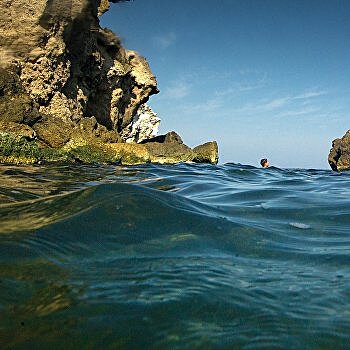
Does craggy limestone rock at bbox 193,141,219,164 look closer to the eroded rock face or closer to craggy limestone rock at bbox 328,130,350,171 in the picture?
the eroded rock face

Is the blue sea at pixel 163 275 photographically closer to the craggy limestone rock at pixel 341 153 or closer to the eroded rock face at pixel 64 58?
the eroded rock face at pixel 64 58

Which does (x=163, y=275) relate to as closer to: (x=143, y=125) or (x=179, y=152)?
(x=179, y=152)

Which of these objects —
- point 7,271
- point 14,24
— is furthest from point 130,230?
point 14,24

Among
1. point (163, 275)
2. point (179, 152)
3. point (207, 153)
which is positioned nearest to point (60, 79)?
point (179, 152)

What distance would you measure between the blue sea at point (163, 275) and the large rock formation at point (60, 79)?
28.4 feet

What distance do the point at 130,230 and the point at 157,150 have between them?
54.8ft

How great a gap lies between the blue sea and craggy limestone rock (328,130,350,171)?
47.1 meters

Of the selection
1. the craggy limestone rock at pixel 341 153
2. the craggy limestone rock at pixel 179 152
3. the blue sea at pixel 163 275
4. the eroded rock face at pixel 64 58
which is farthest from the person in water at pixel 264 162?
the craggy limestone rock at pixel 341 153

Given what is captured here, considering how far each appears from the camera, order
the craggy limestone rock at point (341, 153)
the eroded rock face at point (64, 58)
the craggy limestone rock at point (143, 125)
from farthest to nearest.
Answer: the craggy limestone rock at point (341, 153), the craggy limestone rock at point (143, 125), the eroded rock face at point (64, 58)

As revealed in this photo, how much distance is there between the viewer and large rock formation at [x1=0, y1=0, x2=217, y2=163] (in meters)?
13.6

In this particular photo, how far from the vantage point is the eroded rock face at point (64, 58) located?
53.7ft

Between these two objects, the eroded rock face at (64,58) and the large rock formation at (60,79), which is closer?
the large rock formation at (60,79)

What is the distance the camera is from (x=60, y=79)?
18391 millimetres

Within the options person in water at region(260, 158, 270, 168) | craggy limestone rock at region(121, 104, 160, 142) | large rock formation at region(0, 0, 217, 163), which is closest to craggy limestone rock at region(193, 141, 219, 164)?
large rock formation at region(0, 0, 217, 163)
